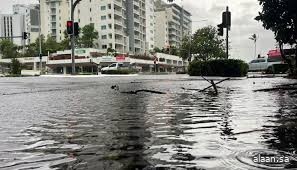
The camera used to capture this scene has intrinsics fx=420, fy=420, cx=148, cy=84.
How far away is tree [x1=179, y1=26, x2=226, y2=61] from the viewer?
75.5 m

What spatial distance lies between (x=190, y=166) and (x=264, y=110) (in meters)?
4.40

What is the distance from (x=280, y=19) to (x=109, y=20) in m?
104

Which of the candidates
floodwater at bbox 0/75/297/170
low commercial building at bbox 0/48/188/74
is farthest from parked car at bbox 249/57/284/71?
floodwater at bbox 0/75/297/170

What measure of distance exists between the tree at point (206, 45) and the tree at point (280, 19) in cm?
5373

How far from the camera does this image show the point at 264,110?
731 cm

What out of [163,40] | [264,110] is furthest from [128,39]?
[264,110]

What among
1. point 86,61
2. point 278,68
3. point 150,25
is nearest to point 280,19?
point 278,68

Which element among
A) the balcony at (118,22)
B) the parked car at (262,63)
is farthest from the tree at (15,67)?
the balcony at (118,22)

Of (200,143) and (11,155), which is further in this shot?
(200,143)

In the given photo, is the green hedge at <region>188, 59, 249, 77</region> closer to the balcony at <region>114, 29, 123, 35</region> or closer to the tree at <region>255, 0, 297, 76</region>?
the tree at <region>255, 0, 297, 76</region>

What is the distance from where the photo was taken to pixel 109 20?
121500mm

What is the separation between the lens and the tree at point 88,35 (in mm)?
115444

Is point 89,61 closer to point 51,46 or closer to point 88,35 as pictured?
point 88,35

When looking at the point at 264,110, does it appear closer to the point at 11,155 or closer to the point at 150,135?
the point at 150,135
